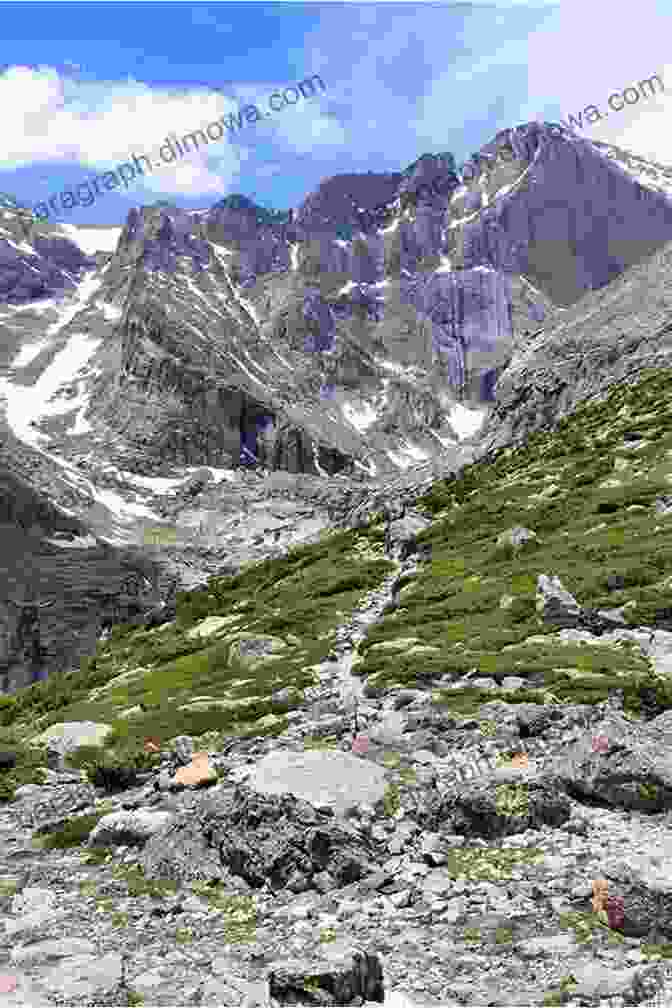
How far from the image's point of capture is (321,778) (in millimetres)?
16562

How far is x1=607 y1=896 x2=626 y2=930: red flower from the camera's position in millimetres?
11031

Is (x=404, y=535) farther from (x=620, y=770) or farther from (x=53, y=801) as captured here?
(x=620, y=770)

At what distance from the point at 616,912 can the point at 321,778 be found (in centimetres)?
656

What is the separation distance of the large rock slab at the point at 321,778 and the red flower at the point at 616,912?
16.6 feet

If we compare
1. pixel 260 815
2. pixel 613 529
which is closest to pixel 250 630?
pixel 613 529

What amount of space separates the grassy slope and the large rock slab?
12.5 feet

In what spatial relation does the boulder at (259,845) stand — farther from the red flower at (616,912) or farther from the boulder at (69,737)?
the boulder at (69,737)

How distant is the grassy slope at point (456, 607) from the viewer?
76.5 ft

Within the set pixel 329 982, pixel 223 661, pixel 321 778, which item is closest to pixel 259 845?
pixel 321 778

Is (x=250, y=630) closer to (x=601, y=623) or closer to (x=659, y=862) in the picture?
(x=601, y=623)

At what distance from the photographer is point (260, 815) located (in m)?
14.1

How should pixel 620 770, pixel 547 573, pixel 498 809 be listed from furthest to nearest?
pixel 547 573 → pixel 620 770 → pixel 498 809

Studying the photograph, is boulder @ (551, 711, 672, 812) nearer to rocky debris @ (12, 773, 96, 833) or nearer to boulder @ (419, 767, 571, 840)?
boulder @ (419, 767, 571, 840)

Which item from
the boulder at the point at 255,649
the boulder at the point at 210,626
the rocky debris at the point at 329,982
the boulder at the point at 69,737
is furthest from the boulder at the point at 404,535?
the rocky debris at the point at 329,982
